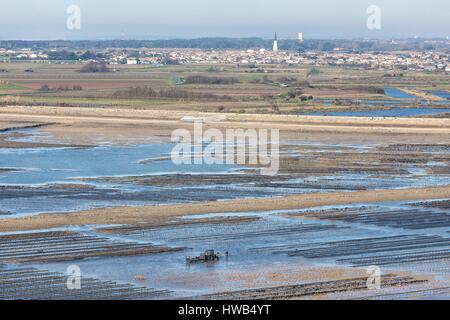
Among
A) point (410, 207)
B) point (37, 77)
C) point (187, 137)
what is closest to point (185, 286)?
point (410, 207)

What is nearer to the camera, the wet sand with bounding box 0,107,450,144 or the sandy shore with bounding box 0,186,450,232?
→ the sandy shore with bounding box 0,186,450,232

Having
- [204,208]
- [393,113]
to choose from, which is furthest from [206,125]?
[204,208]

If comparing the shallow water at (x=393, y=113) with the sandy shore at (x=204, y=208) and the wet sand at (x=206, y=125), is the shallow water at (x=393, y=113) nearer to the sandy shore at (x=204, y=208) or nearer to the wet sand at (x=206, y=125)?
the wet sand at (x=206, y=125)

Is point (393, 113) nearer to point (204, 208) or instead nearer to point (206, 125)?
point (206, 125)

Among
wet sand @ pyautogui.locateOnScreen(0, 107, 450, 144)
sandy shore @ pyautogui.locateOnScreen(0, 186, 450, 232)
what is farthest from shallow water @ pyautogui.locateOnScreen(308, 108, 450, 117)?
sandy shore @ pyautogui.locateOnScreen(0, 186, 450, 232)

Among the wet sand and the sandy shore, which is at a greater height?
the sandy shore

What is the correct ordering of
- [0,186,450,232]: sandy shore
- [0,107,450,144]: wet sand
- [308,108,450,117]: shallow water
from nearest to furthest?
[0,186,450,232]: sandy shore, [0,107,450,144]: wet sand, [308,108,450,117]: shallow water

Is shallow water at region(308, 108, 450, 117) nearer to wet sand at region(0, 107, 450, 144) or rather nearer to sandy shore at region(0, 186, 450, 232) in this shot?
wet sand at region(0, 107, 450, 144)

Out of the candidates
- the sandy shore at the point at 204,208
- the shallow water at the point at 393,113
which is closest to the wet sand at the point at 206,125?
the shallow water at the point at 393,113

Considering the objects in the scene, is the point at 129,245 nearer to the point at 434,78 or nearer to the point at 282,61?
the point at 434,78
